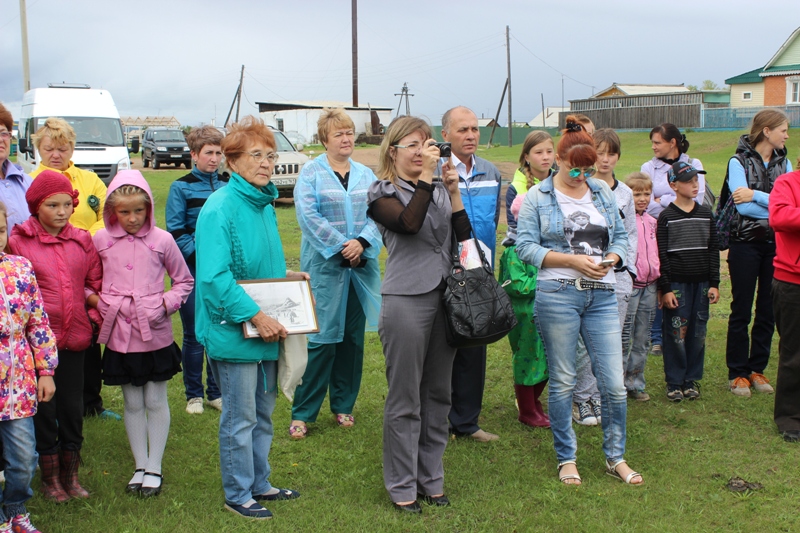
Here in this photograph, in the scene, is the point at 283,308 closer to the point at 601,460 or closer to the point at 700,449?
the point at 601,460

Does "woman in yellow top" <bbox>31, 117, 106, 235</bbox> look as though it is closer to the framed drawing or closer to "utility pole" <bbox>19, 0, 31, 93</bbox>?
the framed drawing

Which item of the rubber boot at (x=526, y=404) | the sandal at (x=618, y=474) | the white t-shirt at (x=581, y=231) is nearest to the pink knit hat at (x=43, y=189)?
the white t-shirt at (x=581, y=231)

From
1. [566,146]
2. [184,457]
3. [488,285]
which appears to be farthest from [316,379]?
[566,146]

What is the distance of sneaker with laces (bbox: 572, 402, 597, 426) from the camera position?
564cm

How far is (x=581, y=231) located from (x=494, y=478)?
161cm

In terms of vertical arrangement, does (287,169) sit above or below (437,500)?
above

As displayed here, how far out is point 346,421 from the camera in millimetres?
5605

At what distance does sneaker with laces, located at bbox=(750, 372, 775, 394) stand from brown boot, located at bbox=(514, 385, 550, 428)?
198cm

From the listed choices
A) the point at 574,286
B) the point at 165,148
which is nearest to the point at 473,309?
the point at 574,286

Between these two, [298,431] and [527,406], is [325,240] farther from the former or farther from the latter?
[527,406]

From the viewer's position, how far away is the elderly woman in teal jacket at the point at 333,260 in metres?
5.40

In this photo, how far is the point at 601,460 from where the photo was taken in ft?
16.1

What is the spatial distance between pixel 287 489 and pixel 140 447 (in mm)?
912

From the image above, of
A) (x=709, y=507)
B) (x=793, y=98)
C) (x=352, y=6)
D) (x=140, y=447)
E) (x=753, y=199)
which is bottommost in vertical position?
(x=709, y=507)
